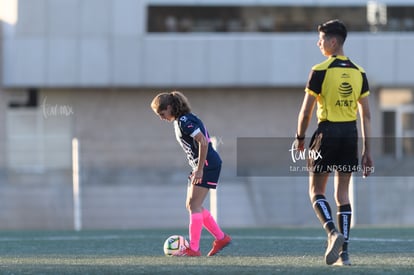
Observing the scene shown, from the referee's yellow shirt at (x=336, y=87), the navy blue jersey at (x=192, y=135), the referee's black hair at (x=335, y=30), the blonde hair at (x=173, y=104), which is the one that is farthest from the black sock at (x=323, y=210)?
the blonde hair at (x=173, y=104)

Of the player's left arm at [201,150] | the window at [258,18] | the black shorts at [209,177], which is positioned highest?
the window at [258,18]

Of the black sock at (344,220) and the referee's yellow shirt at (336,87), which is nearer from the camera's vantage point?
the referee's yellow shirt at (336,87)

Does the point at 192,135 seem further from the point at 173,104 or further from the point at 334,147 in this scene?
the point at 334,147

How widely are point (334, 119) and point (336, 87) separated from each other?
0.81ft

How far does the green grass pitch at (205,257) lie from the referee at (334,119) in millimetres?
458

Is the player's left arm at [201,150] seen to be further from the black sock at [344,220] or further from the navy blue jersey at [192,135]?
the black sock at [344,220]

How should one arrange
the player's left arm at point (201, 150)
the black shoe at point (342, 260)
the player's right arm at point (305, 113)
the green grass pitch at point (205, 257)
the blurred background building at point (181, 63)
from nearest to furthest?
the green grass pitch at point (205, 257)
the black shoe at point (342, 260)
the player's right arm at point (305, 113)
the player's left arm at point (201, 150)
the blurred background building at point (181, 63)

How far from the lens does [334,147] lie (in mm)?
7414

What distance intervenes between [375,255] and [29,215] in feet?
55.4

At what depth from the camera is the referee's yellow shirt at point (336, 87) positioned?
7309 mm

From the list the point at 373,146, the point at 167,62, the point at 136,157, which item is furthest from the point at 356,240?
the point at 167,62

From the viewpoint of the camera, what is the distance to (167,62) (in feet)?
110

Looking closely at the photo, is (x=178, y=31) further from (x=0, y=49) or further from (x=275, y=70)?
(x=0, y=49)

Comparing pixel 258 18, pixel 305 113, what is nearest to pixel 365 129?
pixel 305 113
